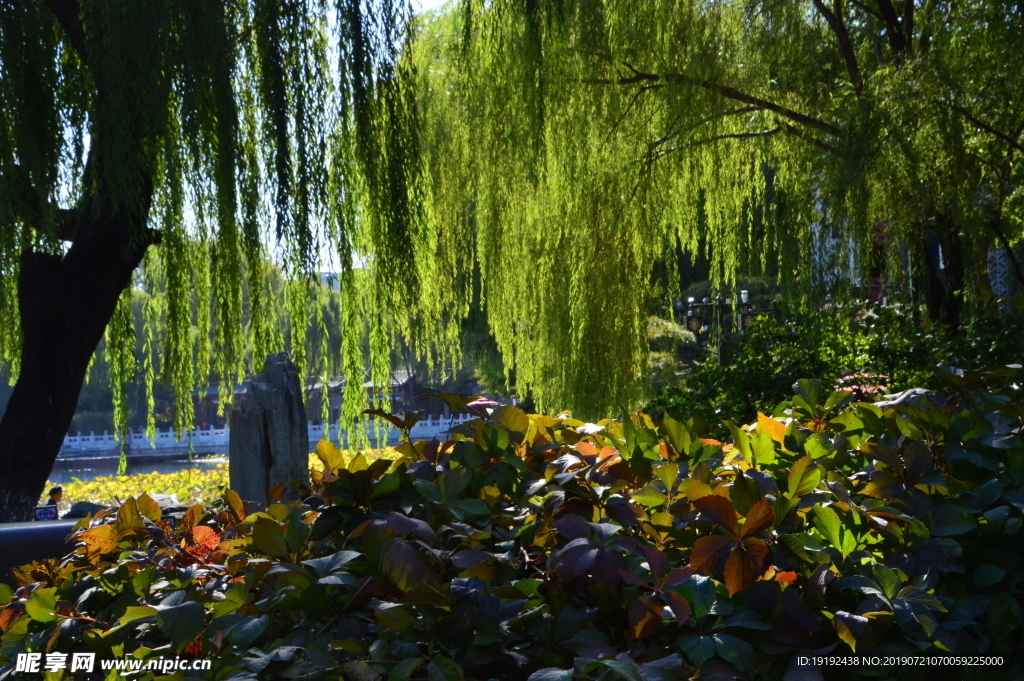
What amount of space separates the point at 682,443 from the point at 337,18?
231 cm

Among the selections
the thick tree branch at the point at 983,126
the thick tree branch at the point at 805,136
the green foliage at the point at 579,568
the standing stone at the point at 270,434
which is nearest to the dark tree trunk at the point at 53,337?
the standing stone at the point at 270,434

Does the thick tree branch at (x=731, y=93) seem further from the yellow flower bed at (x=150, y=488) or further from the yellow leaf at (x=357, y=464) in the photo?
the yellow flower bed at (x=150, y=488)

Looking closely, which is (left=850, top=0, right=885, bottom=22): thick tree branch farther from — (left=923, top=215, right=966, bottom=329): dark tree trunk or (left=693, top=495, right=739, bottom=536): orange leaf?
(left=693, top=495, right=739, bottom=536): orange leaf

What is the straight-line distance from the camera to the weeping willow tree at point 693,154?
4348 mm

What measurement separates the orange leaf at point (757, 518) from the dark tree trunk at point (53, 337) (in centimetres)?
359

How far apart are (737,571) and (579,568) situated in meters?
0.21

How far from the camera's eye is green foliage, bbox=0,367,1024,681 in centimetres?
106

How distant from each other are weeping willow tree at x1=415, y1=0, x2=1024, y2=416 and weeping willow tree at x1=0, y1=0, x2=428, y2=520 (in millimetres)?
Answer: 933

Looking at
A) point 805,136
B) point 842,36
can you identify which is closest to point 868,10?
point 842,36

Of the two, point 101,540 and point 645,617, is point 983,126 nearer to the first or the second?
point 645,617

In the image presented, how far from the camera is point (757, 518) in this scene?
1.13 m

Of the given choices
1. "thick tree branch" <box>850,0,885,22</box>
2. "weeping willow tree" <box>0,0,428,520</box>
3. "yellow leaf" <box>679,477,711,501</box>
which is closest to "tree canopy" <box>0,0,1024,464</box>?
"weeping willow tree" <box>0,0,428,520</box>

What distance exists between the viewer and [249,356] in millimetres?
4543

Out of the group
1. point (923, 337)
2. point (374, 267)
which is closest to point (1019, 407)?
point (374, 267)
